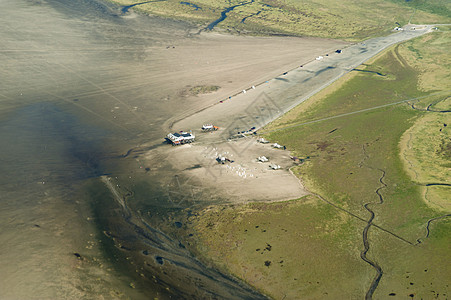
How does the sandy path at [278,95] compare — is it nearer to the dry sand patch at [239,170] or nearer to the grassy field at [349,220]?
the grassy field at [349,220]

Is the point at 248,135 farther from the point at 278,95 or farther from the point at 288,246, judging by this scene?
the point at 288,246

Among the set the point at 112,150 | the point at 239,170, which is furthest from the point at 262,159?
the point at 112,150

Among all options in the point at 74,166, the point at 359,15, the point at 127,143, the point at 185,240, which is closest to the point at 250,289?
the point at 185,240

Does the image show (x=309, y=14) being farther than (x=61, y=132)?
Yes

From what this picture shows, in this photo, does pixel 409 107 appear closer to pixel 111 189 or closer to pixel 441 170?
pixel 441 170

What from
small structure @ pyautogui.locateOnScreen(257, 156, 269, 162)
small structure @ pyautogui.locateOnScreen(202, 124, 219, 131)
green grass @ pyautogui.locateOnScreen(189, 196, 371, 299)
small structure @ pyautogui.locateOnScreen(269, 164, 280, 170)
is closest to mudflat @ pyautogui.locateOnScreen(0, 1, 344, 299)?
small structure @ pyautogui.locateOnScreen(202, 124, 219, 131)

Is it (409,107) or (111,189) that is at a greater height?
(409,107)
